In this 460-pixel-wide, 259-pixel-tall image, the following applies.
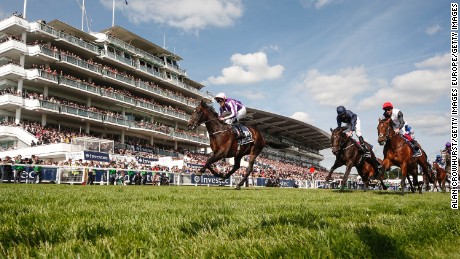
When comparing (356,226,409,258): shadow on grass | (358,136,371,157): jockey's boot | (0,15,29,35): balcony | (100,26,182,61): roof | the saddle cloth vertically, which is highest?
(100,26,182,61): roof

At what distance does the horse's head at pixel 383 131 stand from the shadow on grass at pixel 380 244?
9967 millimetres

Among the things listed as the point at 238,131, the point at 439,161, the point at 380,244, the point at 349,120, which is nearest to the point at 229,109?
the point at 238,131

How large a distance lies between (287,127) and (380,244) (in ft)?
278

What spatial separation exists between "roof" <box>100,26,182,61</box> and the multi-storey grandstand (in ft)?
0.61

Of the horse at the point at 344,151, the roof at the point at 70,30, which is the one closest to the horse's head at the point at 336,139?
the horse at the point at 344,151

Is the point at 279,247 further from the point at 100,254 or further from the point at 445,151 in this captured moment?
the point at 445,151

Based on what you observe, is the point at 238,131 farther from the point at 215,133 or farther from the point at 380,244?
the point at 380,244

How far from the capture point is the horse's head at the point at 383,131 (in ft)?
39.8

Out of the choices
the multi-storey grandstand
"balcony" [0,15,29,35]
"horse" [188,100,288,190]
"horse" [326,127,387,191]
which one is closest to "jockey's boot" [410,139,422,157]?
"horse" [326,127,387,191]

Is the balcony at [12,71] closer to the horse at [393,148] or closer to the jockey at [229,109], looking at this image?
the jockey at [229,109]

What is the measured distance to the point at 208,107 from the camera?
13.6m

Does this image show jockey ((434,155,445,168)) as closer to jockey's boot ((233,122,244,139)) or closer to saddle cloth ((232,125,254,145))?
saddle cloth ((232,125,254,145))

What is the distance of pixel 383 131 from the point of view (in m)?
12.2

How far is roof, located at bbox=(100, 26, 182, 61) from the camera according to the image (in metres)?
62.0
